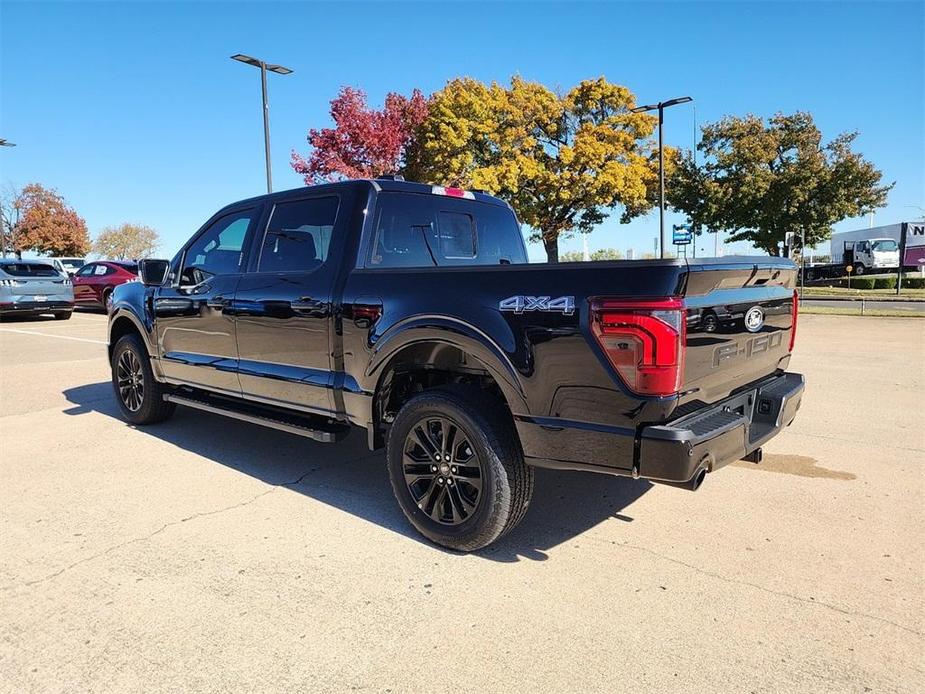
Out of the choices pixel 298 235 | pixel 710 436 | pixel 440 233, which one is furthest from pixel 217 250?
pixel 710 436

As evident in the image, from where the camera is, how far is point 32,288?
16.7 meters

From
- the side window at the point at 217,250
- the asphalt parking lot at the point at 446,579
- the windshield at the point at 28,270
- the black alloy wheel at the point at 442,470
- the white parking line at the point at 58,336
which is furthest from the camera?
the windshield at the point at 28,270

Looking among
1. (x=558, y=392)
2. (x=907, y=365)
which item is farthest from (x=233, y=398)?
(x=907, y=365)

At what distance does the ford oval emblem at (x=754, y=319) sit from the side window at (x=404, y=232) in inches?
76.5

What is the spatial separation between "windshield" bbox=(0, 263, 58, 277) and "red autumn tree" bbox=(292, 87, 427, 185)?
11087 millimetres

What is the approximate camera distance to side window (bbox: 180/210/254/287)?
4750 millimetres

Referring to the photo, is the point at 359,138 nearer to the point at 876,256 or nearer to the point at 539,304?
the point at 539,304

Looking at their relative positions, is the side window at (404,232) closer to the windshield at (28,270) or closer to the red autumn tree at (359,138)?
the windshield at (28,270)

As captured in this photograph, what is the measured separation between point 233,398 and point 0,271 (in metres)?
15.6

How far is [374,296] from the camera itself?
11.9 ft

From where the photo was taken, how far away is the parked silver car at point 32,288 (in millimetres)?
16422

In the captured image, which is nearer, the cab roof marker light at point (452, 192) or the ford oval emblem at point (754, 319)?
the ford oval emblem at point (754, 319)

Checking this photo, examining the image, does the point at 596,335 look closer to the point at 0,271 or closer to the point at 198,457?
the point at 198,457

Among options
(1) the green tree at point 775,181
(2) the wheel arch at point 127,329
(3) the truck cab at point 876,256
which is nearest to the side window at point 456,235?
(2) the wheel arch at point 127,329
